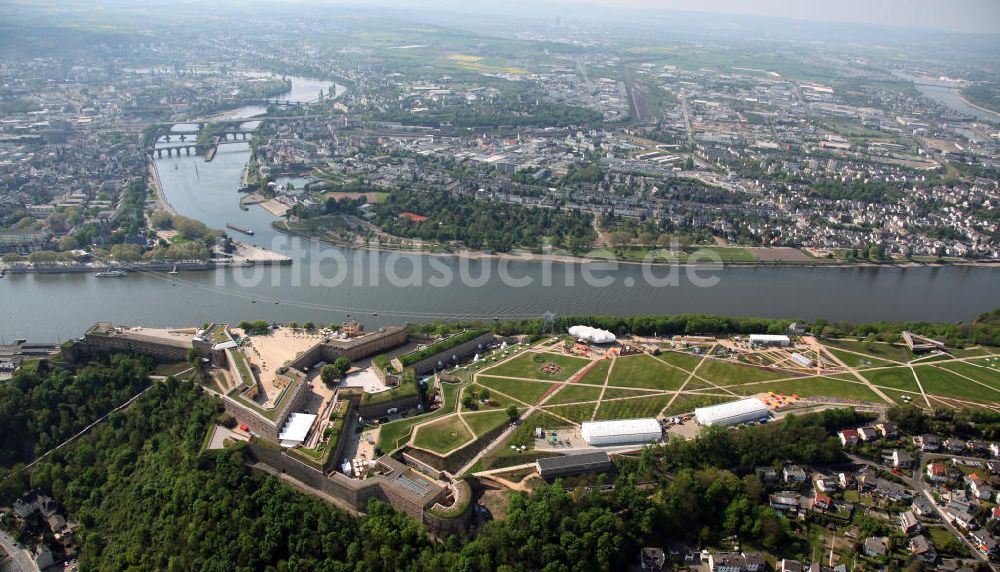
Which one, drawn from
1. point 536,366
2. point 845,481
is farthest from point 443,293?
point 845,481

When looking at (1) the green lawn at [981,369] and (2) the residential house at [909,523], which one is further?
(1) the green lawn at [981,369]

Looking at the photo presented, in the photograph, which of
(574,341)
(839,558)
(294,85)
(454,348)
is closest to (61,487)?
(454,348)

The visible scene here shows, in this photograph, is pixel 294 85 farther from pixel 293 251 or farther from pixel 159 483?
pixel 159 483

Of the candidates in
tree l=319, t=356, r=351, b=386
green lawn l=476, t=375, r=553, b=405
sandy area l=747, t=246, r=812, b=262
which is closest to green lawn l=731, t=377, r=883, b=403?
green lawn l=476, t=375, r=553, b=405

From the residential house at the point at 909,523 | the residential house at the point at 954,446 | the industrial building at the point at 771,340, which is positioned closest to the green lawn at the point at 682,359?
the industrial building at the point at 771,340

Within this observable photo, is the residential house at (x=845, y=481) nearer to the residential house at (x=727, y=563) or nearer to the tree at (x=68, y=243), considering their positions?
the residential house at (x=727, y=563)

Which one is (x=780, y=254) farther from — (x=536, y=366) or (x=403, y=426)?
(x=403, y=426)
